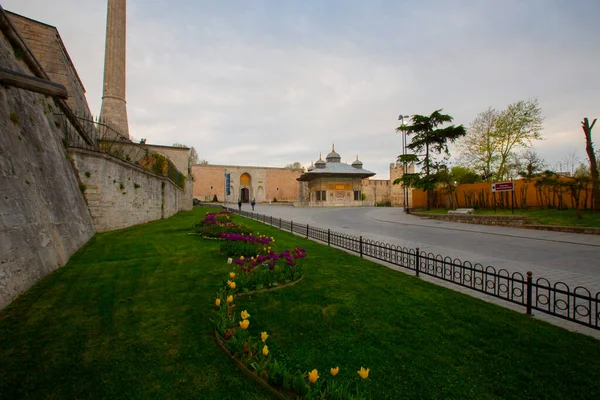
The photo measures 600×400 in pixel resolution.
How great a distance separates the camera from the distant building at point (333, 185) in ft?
152

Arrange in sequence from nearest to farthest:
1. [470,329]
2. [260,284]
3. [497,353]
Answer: [497,353]
[470,329]
[260,284]

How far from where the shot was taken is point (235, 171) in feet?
189

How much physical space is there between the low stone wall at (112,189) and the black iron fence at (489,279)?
7123mm

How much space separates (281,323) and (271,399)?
4.48 feet

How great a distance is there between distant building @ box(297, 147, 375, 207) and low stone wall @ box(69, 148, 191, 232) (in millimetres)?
32810

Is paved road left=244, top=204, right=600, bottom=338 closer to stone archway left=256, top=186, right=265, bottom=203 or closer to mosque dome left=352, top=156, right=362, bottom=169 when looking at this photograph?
mosque dome left=352, top=156, right=362, bottom=169

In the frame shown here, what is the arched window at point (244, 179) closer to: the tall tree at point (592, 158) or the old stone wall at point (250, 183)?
the old stone wall at point (250, 183)

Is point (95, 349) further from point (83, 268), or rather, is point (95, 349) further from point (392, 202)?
point (392, 202)

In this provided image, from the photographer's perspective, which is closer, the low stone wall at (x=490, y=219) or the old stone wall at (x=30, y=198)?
the old stone wall at (x=30, y=198)

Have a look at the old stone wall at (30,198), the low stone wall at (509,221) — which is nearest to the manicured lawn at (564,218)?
the low stone wall at (509,221)

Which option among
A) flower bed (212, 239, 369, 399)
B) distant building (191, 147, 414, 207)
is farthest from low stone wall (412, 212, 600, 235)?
distant building (191, 147, 414, 207)

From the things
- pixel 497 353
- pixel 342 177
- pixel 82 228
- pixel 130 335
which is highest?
pixel 342 177

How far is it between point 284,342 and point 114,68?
1032 inches

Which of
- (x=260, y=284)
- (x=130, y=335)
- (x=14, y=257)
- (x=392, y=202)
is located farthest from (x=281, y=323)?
(x=392, y=202)
